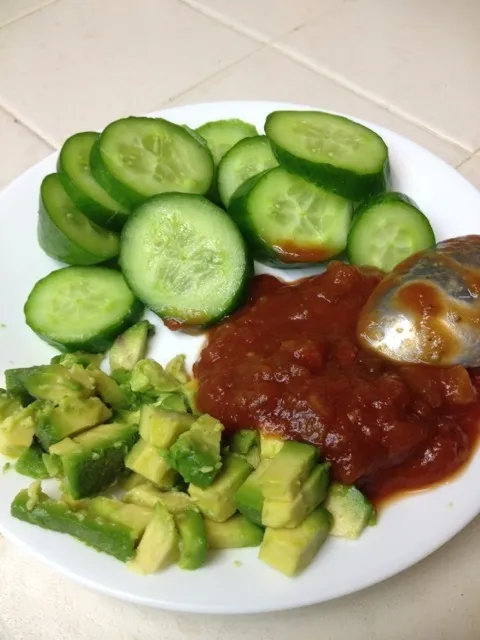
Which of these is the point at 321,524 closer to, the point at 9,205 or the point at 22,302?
the point at 22,302

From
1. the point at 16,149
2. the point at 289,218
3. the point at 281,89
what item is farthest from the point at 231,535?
the point at 281,89

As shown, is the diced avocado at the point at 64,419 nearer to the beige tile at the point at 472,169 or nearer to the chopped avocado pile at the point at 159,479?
→ the chopped avocado pile at the point at 159,479

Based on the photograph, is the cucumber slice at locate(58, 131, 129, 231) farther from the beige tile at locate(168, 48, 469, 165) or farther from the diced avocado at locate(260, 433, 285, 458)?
the beige tile at locate(168, 48, 469, 165)

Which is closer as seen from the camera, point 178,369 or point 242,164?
point 178,369

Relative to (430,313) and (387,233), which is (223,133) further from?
(430,313)

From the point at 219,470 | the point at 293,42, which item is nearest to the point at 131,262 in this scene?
the point at 219,470
